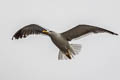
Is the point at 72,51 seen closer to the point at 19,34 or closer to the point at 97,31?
the point at 97,31

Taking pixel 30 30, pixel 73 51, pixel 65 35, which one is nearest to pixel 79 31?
pixel 65 35

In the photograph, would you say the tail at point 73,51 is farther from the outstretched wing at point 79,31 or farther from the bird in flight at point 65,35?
the outstretched wing at point 79,31

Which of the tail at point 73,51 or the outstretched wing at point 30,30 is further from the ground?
the outstretched wing at point 30,30

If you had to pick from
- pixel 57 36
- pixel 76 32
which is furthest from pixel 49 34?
pixel 76 32

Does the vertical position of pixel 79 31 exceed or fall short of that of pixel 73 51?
it exceeds it

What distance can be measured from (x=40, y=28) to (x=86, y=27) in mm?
763

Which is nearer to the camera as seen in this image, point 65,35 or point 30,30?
point 65,35

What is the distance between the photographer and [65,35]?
5.73 meters

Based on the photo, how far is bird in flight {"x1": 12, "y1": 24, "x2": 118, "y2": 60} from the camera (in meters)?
5.49

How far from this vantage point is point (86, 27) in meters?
5.75

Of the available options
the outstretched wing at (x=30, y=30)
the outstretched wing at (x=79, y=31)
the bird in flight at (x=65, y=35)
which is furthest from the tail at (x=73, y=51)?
the outstretched wing at (x=30, y=30)

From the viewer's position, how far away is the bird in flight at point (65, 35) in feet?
18.0

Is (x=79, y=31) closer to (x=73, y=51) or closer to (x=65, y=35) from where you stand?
(x=65, y=35)

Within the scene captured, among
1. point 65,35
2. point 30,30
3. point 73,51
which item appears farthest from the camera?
point 30,30
